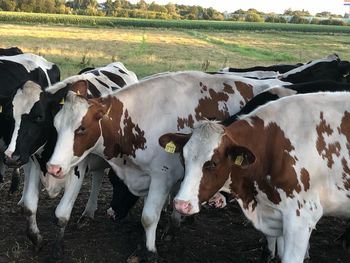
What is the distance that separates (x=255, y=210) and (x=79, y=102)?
1.87 meters

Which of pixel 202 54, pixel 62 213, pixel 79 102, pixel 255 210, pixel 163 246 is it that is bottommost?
pixel 202 54

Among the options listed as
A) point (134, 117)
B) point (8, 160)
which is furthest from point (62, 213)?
point (134, 117)

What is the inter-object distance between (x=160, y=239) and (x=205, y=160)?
224 centimetres

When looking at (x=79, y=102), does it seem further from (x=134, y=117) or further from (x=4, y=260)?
(x=4, y=260)

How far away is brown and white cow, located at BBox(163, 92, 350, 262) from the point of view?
14.0 ft

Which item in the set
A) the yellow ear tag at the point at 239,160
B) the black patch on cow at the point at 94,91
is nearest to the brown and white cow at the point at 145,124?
the black patch on cow at the point at 94,91

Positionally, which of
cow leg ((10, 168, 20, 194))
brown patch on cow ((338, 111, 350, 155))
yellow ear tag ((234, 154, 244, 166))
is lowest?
cow leg ((10, 168, 20, 194))

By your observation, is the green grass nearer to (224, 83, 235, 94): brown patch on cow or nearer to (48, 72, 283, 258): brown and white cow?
(224, 83, 235, 94): brown patch on cow

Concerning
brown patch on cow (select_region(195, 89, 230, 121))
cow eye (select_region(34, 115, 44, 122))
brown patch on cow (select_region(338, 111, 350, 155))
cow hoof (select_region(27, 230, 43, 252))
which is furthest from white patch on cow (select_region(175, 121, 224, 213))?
cow hoof (select_region(27, 230, 43, 252))

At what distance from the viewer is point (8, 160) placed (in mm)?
5191

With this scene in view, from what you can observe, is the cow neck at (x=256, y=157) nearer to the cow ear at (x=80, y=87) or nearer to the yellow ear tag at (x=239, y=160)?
the yellow ear tag at (x=239, y=160)

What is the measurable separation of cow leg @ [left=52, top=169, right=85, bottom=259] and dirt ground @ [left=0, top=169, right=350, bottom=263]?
0.12 meters

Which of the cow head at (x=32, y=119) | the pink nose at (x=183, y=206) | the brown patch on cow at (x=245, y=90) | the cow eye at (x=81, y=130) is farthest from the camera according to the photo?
the brown patch on cow at (x=245, y=90)

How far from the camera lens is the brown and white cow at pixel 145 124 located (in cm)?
511
